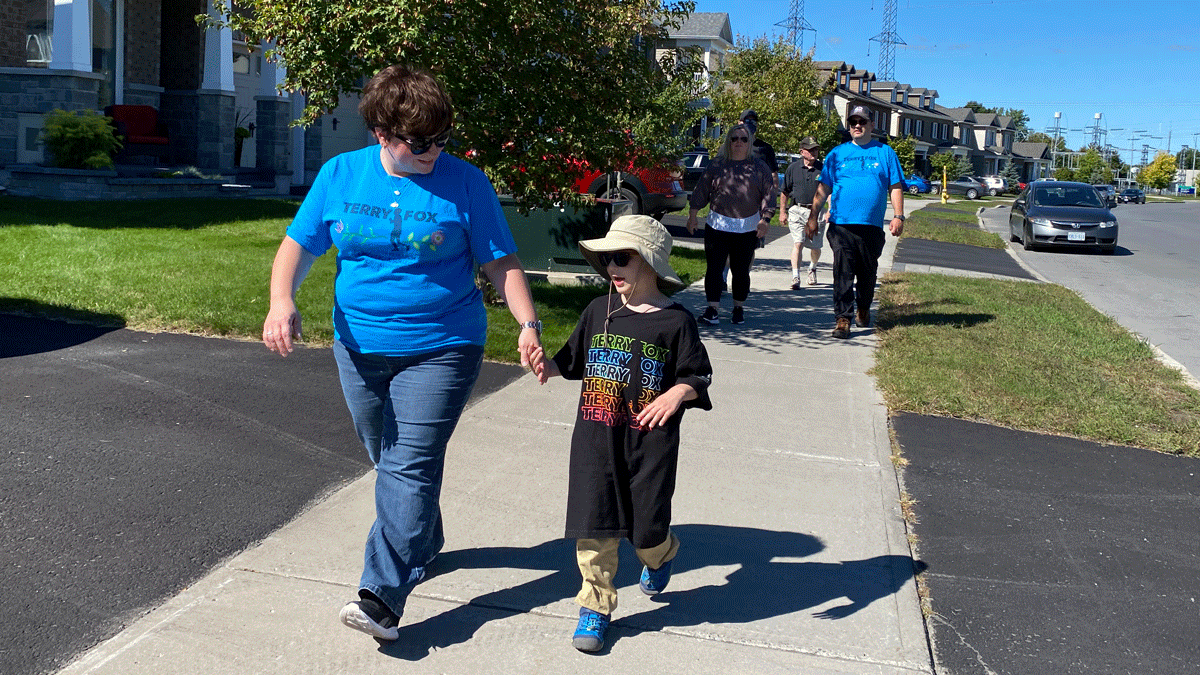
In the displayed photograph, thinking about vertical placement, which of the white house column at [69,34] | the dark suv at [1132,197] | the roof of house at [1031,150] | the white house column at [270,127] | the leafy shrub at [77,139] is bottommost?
the leafy shrub at [77,139]

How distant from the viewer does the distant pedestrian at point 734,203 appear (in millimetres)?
8797

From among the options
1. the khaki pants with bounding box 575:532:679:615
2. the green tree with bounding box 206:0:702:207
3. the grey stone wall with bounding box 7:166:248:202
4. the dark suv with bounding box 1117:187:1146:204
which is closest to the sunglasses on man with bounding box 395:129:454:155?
the khaki pants with bounding box 575:532:679:615

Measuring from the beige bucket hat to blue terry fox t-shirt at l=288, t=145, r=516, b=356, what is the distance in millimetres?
355

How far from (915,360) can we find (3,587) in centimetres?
612

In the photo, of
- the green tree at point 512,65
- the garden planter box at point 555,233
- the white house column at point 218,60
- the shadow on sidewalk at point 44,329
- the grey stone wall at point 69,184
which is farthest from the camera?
the white house column at point 218,60

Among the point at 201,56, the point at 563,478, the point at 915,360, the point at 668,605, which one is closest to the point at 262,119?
the point at 201,56

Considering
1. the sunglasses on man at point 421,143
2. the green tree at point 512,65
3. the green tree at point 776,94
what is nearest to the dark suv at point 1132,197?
the green tree at point 776,94

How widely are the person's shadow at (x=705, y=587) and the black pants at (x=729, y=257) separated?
4839 millimetres

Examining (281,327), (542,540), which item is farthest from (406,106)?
(542,540)

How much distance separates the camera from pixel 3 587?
349 centimetres

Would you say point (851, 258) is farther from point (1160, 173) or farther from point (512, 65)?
point (1160, 173)

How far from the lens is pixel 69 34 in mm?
15750

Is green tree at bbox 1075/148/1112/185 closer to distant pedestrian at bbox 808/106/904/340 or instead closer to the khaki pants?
distant pedestrian at bbox 808/106/904/340

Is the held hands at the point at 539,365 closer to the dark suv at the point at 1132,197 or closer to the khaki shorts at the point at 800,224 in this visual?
the khaki shorts at the point at 800,224
